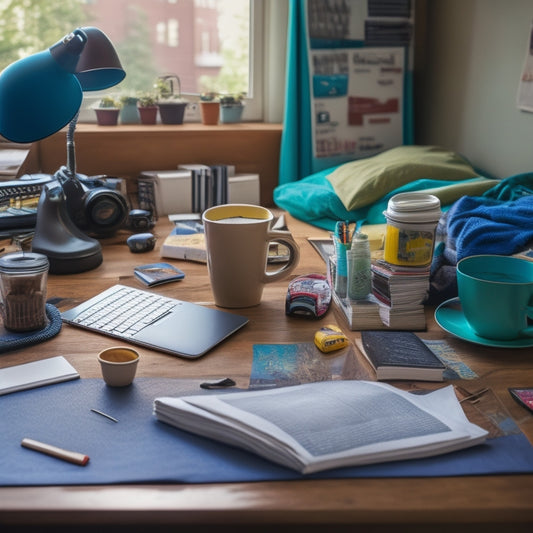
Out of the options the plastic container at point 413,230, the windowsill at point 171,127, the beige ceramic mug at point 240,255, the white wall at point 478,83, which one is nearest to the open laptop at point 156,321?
the beige ceramic mug at point 240,255

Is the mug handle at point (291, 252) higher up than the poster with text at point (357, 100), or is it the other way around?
the poster with text at point (357, 100)

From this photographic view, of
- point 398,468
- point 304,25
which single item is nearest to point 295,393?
point 398,468

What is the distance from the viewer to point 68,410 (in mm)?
818

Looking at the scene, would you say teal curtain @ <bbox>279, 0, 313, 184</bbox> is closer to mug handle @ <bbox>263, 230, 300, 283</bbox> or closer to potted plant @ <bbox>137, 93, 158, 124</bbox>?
potted plant @ <bbox>137, 93, 158, 124</bbox>

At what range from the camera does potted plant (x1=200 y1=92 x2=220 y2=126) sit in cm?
219

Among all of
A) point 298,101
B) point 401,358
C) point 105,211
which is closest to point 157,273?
point 105,211

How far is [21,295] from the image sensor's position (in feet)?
3.38

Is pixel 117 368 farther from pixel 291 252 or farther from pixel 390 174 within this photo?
pixel 390 174

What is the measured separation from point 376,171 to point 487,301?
0.82 meters

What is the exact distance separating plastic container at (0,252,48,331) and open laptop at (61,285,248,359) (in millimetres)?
62

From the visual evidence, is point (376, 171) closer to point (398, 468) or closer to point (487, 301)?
point (487, 301)

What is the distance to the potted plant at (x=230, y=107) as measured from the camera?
2.23m

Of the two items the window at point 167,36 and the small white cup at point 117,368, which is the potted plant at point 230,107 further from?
the small white cup at point 117,368

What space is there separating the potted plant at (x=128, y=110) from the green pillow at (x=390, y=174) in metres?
0.74
